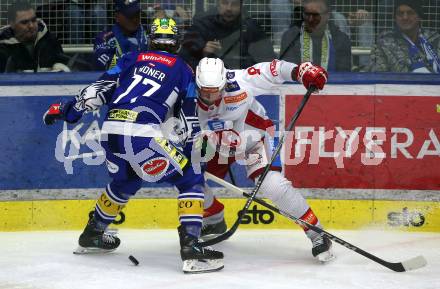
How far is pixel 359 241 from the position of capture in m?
5.82

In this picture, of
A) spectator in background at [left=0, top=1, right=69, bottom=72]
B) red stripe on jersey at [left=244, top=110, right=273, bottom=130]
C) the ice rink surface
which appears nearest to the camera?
the ice rink surface

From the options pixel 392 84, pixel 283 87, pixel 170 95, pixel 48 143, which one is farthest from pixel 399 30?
pixel 48 143

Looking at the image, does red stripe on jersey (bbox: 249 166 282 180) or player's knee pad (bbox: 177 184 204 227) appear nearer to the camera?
player's knee pad (bbox: 177 184 204 227)

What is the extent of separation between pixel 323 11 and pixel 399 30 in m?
0.49

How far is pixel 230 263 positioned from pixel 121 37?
169 centimetres

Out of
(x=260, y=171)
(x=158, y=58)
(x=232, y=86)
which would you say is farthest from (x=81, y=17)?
(x=260, y=171)

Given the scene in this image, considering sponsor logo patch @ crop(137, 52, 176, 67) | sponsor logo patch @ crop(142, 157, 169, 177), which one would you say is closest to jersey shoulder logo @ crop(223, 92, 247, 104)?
sponsor logo patch @ crop(137, 52, 176, 67)

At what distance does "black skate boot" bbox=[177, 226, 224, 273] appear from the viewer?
4934 millimetres

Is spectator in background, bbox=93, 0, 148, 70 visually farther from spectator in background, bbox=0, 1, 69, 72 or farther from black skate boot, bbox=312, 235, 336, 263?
black skate boot, bbox=312, 235, 336, 263

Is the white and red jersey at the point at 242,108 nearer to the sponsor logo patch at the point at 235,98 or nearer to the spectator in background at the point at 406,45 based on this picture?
the sponsor logo patch at the point at 235,98

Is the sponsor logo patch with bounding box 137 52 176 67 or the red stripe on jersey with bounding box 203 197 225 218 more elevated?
the sponsor logo patch with bounding box 137 52 176 67

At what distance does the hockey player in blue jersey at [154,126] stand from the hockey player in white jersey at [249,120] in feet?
0.52

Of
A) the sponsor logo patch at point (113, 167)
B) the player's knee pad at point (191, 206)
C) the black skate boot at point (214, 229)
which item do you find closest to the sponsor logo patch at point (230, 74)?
the player's knee pad at point (191, 206)

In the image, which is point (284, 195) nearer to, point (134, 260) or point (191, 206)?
point (191, 206)
